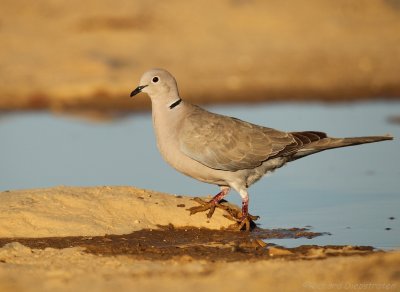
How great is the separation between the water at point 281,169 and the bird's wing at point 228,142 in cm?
72

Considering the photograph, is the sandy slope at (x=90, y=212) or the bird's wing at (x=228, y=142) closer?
the sandy slope at (x=90, y=212)

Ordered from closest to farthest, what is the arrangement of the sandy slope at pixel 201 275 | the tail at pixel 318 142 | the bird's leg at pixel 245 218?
1. the sandy slope at pixel 201 275
2. the bird's leg at pixel 245 218
3. the tail at pixel 318 142

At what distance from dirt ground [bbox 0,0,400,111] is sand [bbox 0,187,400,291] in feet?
28.2

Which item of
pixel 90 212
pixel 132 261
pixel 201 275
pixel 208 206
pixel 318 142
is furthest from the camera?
pixel 318 142

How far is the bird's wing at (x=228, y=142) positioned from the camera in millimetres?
9688

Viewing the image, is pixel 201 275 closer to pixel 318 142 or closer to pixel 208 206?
pixel 208 206

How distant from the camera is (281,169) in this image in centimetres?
1325

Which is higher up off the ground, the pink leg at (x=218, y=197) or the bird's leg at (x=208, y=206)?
the pink leg at (x=218, y=197)

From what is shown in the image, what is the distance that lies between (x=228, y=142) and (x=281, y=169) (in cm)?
345

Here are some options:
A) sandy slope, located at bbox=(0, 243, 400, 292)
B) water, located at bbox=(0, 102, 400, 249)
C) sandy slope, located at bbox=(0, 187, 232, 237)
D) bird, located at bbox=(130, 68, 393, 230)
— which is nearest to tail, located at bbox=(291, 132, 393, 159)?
bird, located at bbox=(130, 68, 393, 230)

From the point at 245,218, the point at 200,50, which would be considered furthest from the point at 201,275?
the point at 200,50

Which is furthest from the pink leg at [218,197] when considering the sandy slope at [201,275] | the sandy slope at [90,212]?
the sandy slope at [201,275]

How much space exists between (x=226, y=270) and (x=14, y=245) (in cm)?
210

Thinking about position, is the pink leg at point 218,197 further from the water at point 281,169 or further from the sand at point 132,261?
the water at point 281,169
